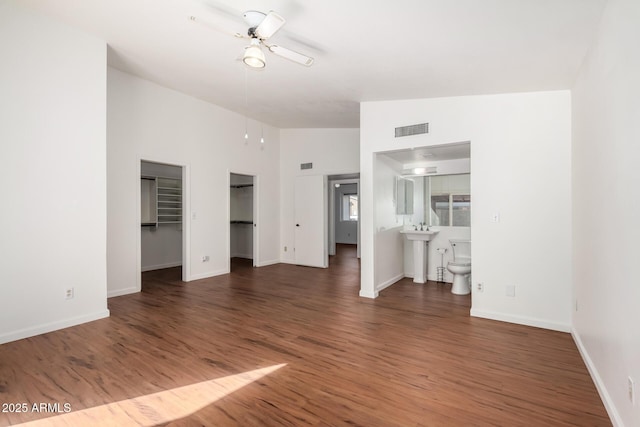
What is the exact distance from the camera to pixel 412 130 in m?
4.19

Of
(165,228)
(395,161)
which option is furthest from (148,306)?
(395,161)

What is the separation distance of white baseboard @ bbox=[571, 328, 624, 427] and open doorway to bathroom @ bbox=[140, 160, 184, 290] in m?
6.14

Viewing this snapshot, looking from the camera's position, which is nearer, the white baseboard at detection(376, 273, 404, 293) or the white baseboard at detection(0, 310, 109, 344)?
the white baseboard at detection(0, 310, 109, 344)

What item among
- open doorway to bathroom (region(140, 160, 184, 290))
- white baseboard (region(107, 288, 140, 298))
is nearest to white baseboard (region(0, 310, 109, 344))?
white baseboard (region(107, 288, 140, 298))

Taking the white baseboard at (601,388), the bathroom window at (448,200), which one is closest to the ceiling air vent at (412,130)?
the bathroom window at (448,200)

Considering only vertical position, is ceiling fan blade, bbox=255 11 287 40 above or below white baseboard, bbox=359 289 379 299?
above

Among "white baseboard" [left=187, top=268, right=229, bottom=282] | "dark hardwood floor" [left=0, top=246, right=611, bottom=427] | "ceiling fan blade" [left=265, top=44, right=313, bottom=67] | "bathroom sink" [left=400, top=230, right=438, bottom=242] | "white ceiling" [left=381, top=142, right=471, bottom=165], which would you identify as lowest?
"dark hardwood floor" [left=0, top=246, right=611, bottom=427]

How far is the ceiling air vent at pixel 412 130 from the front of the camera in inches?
161

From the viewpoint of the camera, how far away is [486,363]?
2588 millimetres

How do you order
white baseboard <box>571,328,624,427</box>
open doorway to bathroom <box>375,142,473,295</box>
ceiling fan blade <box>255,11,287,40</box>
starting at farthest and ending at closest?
open doorway to bathroom <box>375,142,473,295</box>
ceiling fan blade <box>255,11,287,40</box>
white baseboard <box>571,328,624,427</box>

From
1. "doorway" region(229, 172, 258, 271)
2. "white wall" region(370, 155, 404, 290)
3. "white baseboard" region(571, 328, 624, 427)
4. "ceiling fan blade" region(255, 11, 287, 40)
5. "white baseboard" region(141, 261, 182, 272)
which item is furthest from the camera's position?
"doorway" region(229, 172, 258, 271)

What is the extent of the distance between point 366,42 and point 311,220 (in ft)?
15.0

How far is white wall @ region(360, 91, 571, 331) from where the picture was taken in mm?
3312

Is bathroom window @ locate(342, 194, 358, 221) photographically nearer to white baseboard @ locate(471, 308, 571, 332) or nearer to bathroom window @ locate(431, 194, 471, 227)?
bathroom window @ locate(431, 194, 471, 227)
